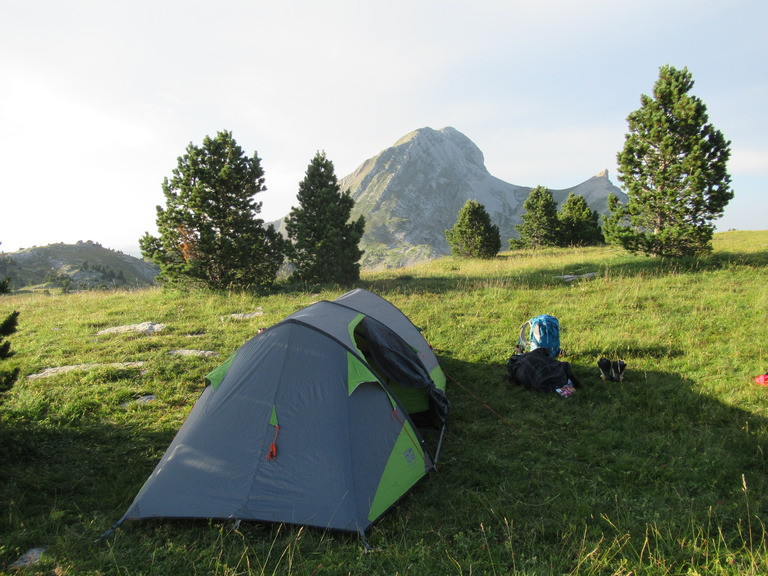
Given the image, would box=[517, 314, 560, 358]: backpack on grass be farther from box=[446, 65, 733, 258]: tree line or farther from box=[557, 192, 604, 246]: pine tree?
box=[557, 192, 604, 246]: pine tree

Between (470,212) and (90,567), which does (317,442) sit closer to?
(90,567)

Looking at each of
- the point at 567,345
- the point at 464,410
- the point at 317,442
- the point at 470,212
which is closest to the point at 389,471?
the point at 317,442

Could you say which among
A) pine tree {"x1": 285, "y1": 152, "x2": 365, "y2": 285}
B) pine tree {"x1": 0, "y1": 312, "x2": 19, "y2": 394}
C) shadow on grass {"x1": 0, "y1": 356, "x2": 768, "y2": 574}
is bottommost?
shadow on grass {"x1": 0, "y1": 356, "x2": 768, "y2": 574}

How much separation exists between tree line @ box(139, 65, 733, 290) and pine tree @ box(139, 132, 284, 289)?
38 mm

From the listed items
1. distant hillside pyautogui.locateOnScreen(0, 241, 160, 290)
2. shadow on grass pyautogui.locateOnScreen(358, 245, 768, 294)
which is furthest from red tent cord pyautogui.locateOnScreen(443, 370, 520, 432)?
distant hillside pyautogui.locateOnScreen(0, 241, 160, 290)

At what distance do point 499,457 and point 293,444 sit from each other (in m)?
2.74

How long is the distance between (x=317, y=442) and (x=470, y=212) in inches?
900

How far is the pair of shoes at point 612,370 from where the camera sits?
6.55 meters

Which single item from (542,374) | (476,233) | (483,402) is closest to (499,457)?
(483,402)

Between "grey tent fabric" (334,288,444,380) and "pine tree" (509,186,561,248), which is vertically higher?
"pine tree" (509,186,561,248)

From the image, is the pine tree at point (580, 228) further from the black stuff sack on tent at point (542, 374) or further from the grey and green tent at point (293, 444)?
the grey and green tent at point (293, 444)

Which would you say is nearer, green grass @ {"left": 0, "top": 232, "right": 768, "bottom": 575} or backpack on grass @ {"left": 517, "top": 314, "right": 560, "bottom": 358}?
green grass @ {"left": 0, "top": 232, "right": 768, "bottom": 575}

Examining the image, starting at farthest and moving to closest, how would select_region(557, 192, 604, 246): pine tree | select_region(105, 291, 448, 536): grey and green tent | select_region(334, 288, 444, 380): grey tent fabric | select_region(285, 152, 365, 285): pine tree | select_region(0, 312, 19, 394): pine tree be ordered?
1. select_region(557, 192, 604, 246): pine tree
2. select_region(285, 152, 365, 285): pine tree
3. select_region(334, 288, 444, 380): grey tent fabric
4. select_region(0, 312, 19, 394): pine tree
5. select_region(105, 291, 448, 536): grey and green tent

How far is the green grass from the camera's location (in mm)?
3279
